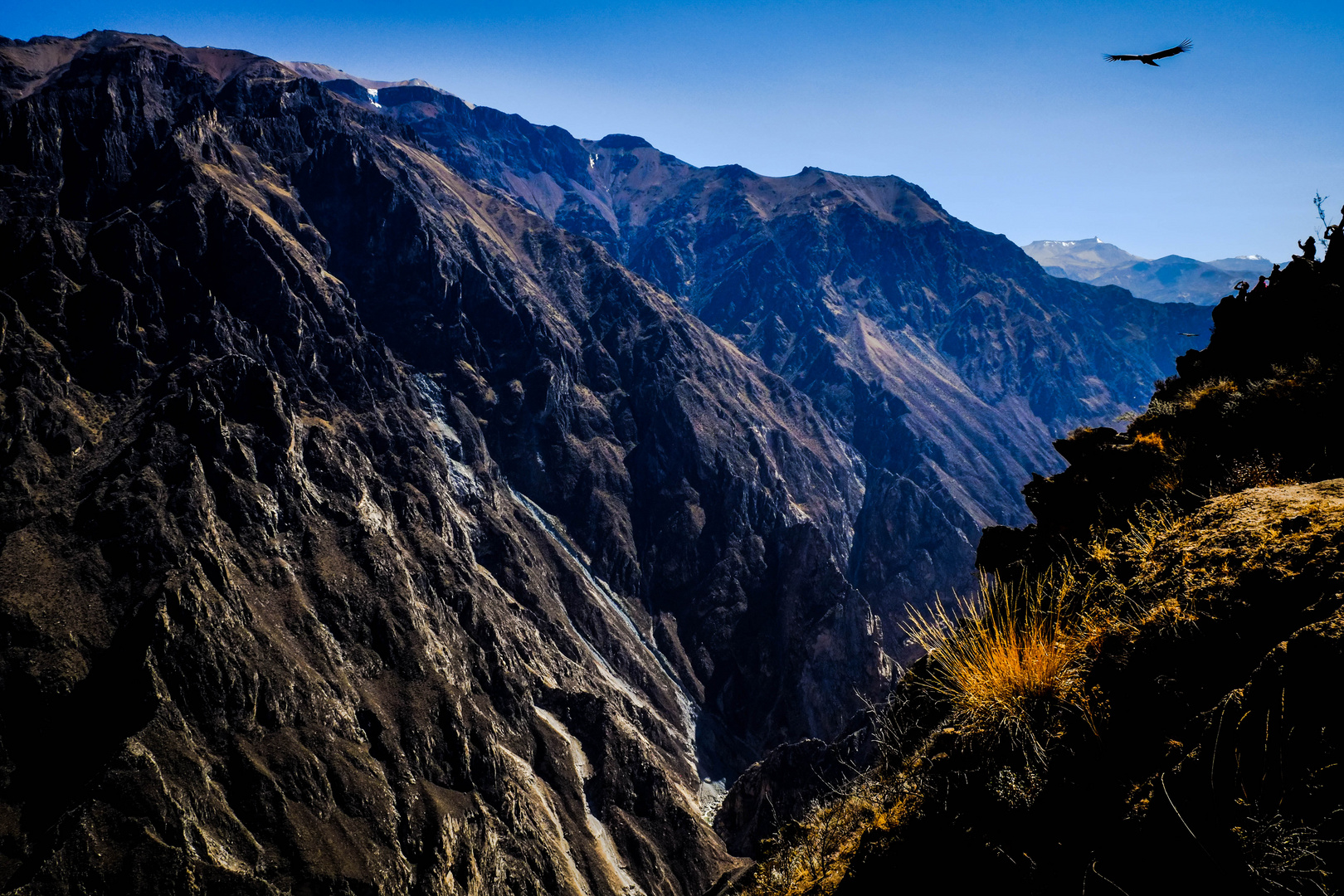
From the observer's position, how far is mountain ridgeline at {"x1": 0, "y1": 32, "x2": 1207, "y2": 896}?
198ft

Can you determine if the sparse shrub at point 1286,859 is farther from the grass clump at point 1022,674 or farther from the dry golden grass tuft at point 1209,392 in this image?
the dry golden grass tuft at point 1209,392

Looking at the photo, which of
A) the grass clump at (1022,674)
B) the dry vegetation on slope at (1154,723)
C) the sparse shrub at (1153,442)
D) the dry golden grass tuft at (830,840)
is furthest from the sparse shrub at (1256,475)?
the dry golden grass tuft at (830,840)

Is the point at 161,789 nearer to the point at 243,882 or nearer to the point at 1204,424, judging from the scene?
the point at 243,882

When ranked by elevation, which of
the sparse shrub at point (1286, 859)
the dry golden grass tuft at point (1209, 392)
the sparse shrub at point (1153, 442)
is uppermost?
the dry golden grass tuft at point (1209, 392)

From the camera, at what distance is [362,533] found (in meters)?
89.9

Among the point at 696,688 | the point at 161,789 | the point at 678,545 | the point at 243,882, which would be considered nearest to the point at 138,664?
the point at 161,789

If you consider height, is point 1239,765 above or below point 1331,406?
below

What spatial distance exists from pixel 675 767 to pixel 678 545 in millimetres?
49962

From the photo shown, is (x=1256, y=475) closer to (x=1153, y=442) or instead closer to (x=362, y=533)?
(x=1153, y=442)

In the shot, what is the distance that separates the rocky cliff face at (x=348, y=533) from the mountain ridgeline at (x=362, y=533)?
421 millimetres

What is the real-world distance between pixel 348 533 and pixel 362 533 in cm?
149

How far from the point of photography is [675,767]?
10506 cm

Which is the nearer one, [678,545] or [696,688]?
[696,688]

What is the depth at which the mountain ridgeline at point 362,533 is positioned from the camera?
60281 millimetres
